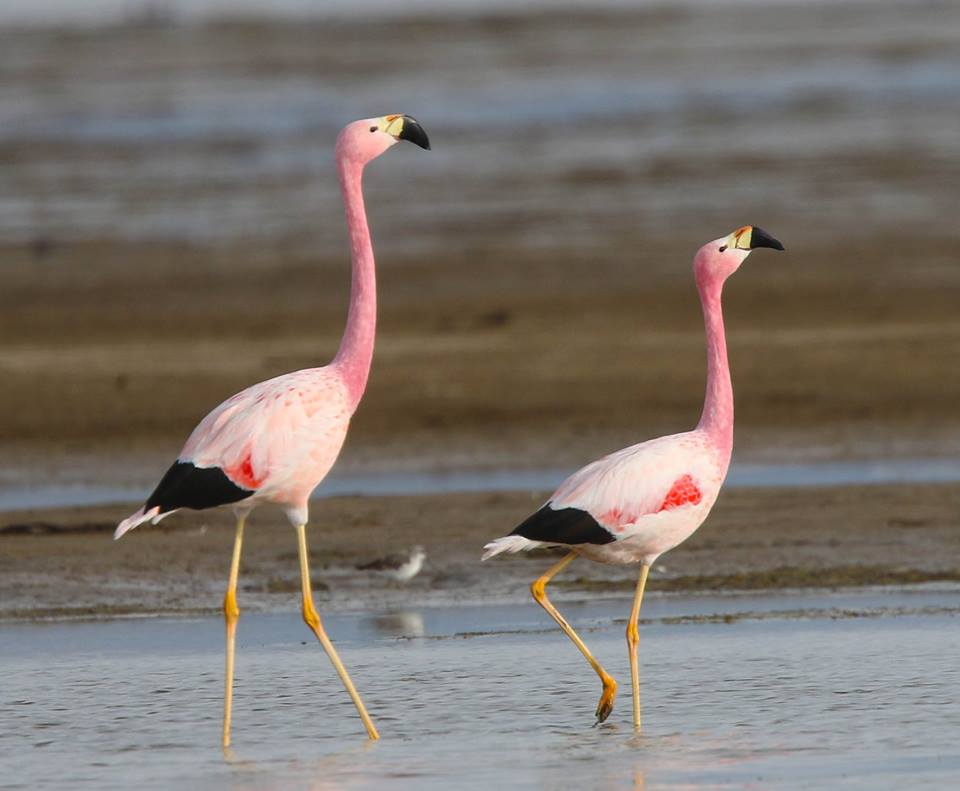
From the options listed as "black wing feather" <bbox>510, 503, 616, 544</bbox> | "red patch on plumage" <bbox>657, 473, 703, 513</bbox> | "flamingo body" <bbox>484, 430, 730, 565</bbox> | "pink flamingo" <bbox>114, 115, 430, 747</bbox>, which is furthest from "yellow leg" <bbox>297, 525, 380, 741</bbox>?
"red patch on plumage" <bbox>657, 473, 703, 513</bbox>

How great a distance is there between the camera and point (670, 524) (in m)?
7.59

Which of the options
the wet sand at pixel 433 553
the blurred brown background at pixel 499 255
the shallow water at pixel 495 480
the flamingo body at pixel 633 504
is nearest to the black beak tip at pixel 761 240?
the flamingo body at pixel 633 504

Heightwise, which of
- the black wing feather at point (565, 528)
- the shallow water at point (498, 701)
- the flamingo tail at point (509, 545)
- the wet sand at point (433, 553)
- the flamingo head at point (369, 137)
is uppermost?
the flamingo head at point (369, 137)

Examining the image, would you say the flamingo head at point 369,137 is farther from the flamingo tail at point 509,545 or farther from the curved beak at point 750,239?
the flamingo tail at point 509,545

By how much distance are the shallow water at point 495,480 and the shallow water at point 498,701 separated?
275cm

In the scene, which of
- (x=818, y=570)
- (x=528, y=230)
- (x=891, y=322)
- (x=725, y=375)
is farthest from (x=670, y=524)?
(x=528, y=230)

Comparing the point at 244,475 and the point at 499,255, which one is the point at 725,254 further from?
the point at 499,255

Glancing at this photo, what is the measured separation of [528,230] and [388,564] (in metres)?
11.7

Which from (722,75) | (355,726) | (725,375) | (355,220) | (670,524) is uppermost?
(722,75)

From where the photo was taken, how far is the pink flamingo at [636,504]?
7.44 meters

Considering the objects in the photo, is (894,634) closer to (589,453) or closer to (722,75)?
(589,453)

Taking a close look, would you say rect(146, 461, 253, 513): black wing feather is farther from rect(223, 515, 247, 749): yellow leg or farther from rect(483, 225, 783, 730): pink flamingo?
rect(483, 225, 783, 730): pink flamingo

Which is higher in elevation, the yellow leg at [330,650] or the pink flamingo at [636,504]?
the pink flamingo at [636,504]

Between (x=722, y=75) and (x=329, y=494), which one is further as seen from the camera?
(x=722, y=75)
